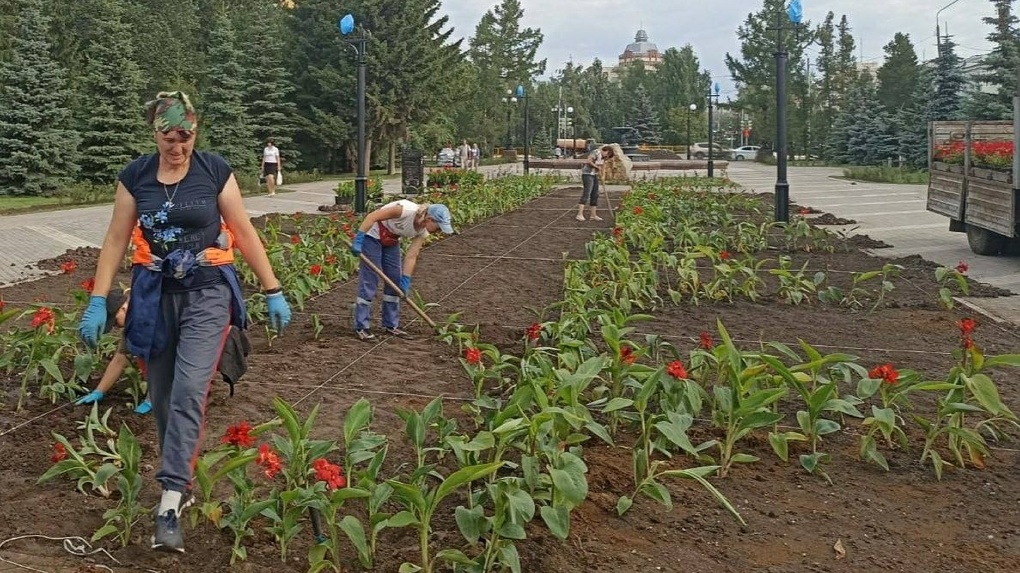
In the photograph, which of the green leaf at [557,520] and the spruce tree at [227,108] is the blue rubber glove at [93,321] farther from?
the spruce tree at [227,108]

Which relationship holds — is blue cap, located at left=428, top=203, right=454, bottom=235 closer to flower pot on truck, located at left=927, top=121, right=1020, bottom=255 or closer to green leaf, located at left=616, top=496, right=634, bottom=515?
green leaf, located at left=616, top=496, right=634, bottom=515

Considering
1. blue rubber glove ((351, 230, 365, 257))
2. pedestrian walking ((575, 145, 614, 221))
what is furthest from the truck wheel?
blue rubber glove ((351, 230, 365, 257))

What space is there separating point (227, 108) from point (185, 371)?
29327mm

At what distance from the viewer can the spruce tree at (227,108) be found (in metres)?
31.2

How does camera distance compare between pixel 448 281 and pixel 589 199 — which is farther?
pixel 589 199

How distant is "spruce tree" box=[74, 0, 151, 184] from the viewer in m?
24.2

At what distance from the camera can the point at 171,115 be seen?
3543 millimetres

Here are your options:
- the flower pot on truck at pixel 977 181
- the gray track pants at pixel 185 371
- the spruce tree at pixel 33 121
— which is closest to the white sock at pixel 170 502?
the gray track pants at pixel 185 371

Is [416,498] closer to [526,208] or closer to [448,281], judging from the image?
[448,281]

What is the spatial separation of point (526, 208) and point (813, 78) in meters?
47.3

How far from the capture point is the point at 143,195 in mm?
3613

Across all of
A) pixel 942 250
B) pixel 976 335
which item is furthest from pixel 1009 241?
pixel 976 335

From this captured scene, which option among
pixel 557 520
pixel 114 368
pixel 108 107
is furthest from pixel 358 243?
pixel 108 107

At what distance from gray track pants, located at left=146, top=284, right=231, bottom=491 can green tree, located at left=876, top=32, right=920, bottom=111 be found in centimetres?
4977
